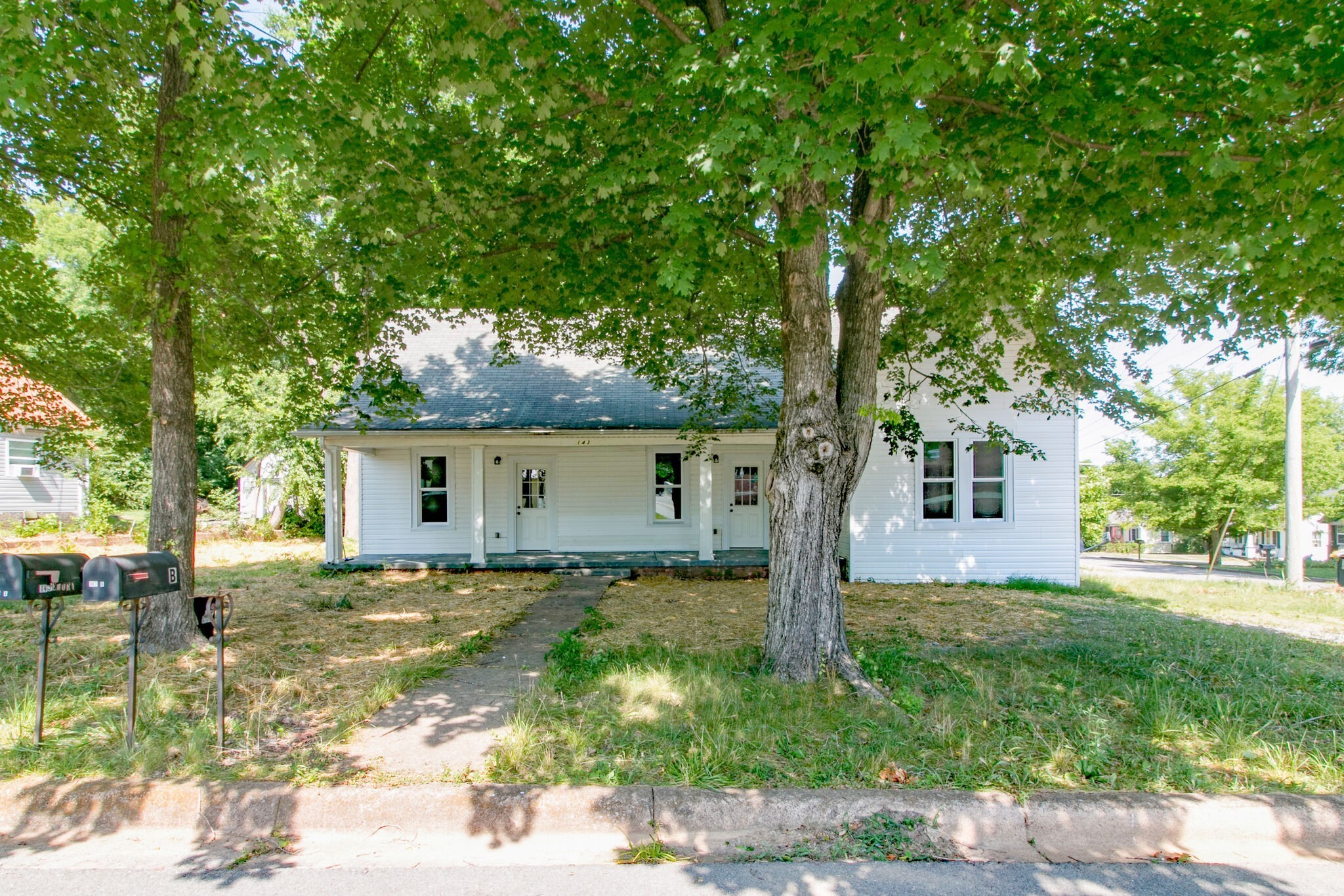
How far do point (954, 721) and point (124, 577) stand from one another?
200 inches

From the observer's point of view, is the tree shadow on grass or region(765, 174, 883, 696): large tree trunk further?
region(765, 174, 883, 696): large tree trunk

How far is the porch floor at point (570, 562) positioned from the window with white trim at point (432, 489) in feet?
2.92

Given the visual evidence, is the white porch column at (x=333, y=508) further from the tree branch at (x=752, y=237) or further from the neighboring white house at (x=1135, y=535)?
the neighboring white house at (x=1135, y=535)

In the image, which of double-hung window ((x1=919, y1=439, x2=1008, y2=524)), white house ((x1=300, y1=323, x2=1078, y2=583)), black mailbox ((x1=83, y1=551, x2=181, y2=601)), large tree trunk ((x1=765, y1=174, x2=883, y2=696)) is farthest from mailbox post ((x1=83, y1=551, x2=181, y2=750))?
double-hung window ((x1=919, y1=439, x2=1008, y2=524))

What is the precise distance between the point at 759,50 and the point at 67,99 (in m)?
6.95

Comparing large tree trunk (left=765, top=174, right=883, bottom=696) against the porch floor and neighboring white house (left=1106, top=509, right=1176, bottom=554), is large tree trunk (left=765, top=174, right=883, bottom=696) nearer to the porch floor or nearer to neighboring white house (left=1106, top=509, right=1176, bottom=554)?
the porch floor

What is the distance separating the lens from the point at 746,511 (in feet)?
54.2

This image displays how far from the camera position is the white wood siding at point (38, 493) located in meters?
22.0

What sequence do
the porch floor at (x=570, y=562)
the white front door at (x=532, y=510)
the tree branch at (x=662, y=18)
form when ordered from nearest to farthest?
the tree branch at (x=662, y=18) < the porch floor at (x=570, y=562) < the white front door at (x=532, y=510)

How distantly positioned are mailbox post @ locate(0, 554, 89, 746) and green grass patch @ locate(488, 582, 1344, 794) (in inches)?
110

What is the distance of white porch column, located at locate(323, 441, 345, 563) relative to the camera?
47.8ft

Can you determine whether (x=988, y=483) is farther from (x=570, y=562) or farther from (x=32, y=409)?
(x=32, y=409)

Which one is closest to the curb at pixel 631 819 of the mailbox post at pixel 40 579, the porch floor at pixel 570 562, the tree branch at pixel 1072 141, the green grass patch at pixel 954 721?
the green grass patch at pixel 954 721

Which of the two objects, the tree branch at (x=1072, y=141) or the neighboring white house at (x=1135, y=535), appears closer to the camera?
the tree branch at (x=1072, y=141)
